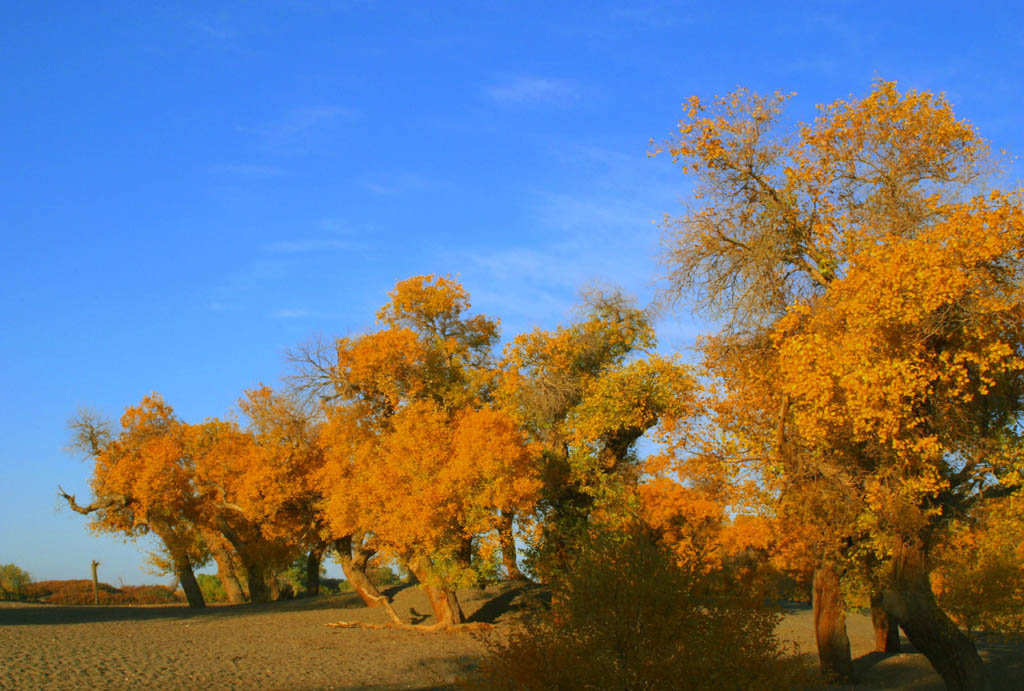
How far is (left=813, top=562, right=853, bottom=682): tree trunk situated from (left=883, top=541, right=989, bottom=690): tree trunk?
4.41 m

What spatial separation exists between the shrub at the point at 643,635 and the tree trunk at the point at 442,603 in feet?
55.1

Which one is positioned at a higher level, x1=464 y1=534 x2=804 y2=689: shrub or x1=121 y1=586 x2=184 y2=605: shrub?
x1=464 y1=534 x2=804 y2=689: shrub

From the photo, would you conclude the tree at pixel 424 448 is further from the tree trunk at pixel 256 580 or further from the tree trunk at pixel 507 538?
the tree trunk at pixel 256 580

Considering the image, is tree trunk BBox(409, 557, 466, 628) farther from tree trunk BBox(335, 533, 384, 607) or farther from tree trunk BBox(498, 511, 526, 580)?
tree trunk BBox(335, 533, 384, 607)

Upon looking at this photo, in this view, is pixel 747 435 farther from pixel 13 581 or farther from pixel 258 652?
pixel 13 581

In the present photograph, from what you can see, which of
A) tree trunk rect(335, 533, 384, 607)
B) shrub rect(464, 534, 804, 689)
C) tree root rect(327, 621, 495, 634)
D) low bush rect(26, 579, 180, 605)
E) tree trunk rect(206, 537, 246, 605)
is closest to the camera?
shrub rect(464, 534, 804, 689)

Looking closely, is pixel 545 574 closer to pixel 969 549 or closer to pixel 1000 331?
pixel 969 549

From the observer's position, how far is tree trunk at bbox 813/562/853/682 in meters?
20.1

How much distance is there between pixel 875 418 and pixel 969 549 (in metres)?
9.35

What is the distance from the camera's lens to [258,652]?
→ 23.5 m

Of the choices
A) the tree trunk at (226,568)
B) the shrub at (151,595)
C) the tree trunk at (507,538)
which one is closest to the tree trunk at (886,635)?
the tree trunk at (507,538)

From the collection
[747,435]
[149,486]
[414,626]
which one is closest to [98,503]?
[149,486]

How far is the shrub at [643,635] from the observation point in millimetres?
10242

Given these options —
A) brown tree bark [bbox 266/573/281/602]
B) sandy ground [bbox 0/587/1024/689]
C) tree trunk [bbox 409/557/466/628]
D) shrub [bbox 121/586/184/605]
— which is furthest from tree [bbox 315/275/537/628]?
shrub [bbox 121/586/184/605]
